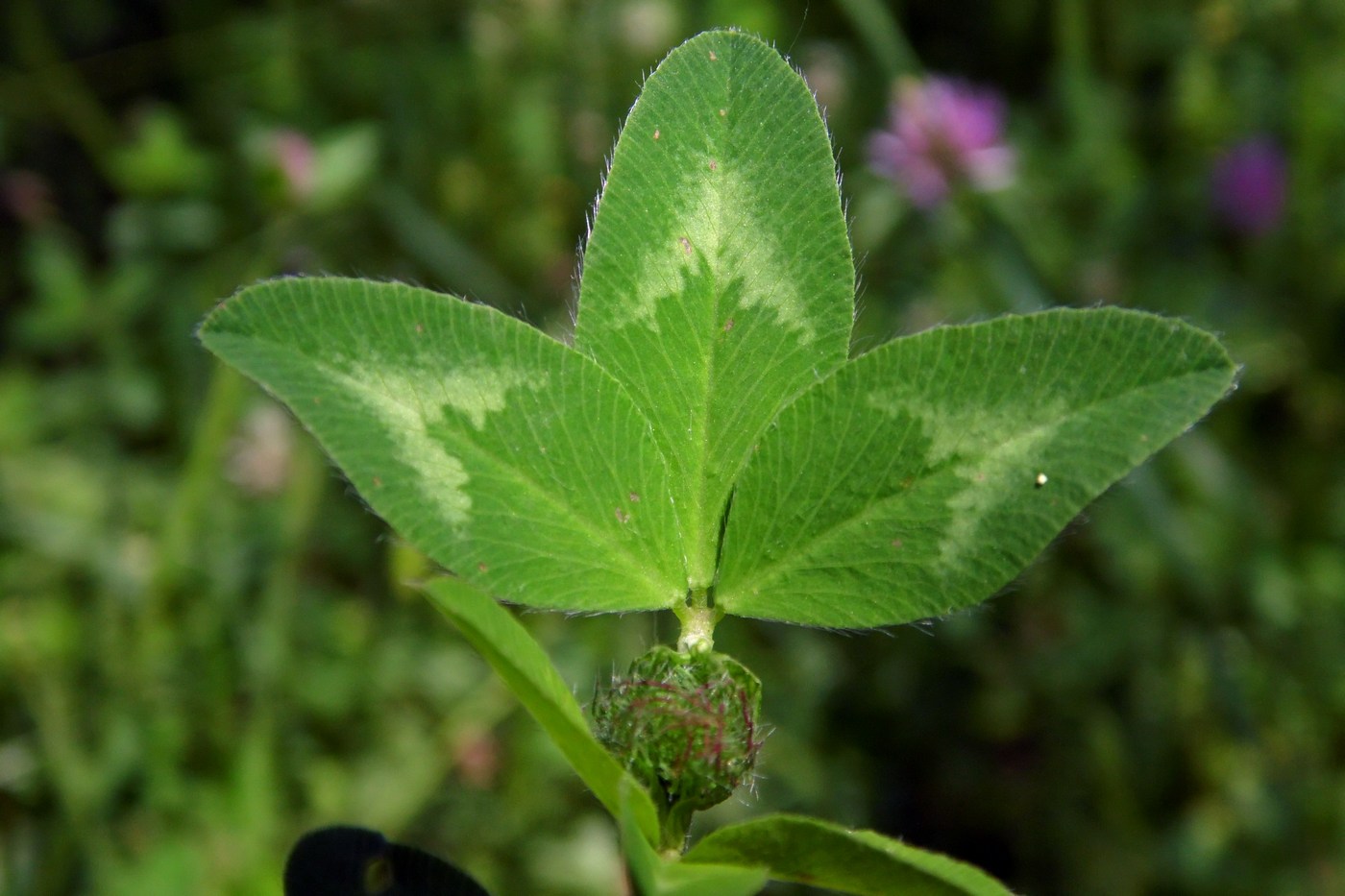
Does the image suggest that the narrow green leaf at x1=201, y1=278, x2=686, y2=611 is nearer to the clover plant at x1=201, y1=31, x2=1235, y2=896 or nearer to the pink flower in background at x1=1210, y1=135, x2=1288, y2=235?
the clover plant at x1=201, y1=31, x2=1235, y2=896

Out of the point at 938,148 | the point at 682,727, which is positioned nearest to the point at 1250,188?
the point at 938,148

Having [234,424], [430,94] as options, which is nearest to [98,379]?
[234,424]

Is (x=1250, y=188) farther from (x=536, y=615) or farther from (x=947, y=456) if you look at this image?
(x=947, y=456)

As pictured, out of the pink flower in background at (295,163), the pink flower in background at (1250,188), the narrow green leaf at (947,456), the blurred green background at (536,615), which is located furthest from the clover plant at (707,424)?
the pink flower in background at (1250,188)

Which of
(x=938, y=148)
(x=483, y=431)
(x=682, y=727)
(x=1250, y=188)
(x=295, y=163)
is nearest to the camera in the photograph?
(x=682, y=727)

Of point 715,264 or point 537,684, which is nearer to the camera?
point 537,684

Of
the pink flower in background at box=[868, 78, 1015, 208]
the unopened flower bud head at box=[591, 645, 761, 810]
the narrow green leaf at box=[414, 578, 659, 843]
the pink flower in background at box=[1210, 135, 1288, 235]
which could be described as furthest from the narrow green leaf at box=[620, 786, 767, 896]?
the pink flower in background at box=[1210, 135, 1288, 235]

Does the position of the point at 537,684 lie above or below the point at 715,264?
below
